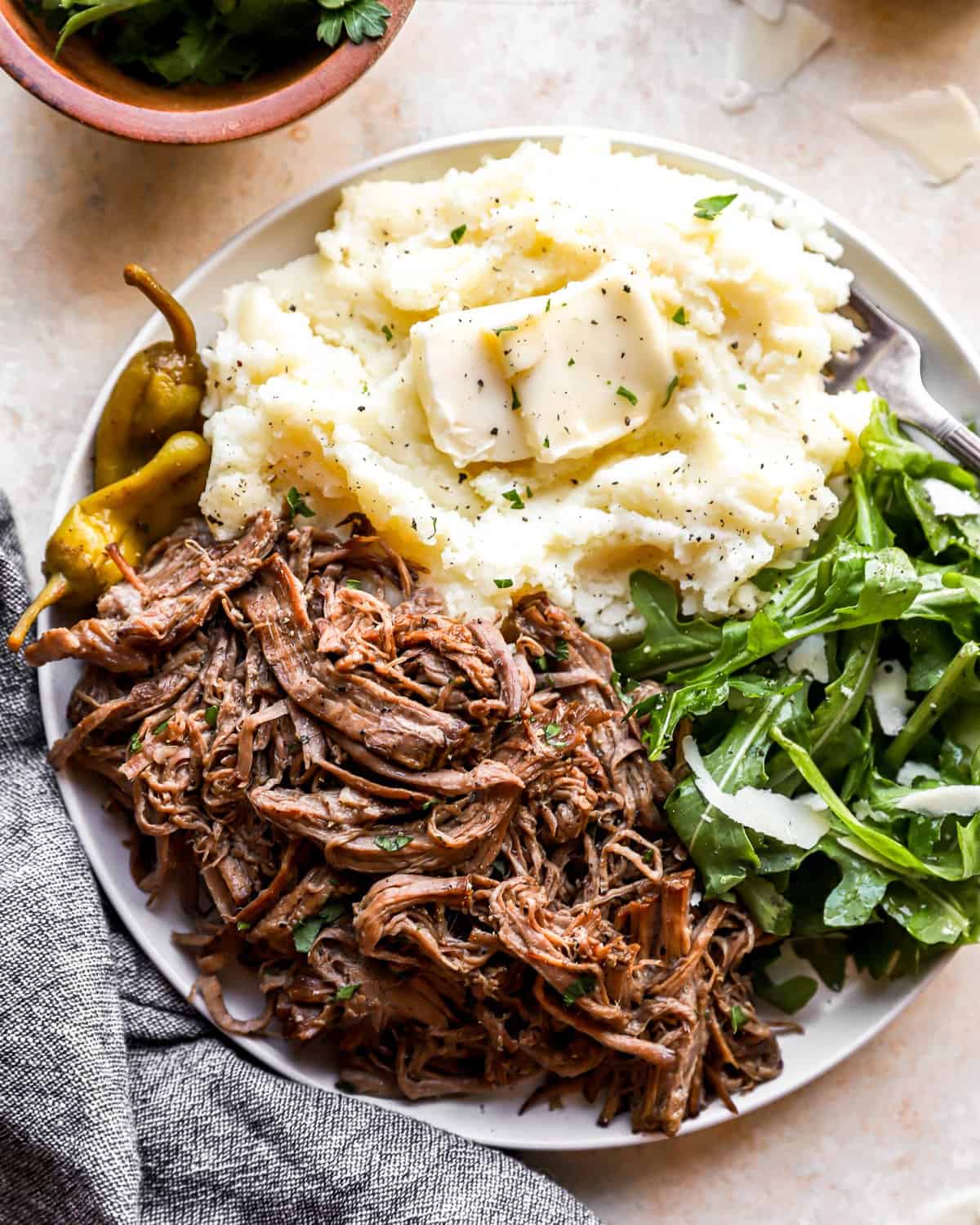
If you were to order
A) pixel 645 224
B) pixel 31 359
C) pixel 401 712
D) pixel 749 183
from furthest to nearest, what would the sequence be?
pixel 31 359, pixel 749 183, pixel 645 224, pixel 401 712

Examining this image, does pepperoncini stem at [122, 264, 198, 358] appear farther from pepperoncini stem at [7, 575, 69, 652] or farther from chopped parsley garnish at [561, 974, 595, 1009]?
chopped parsley garnish at [561, 974, 595, 1009]

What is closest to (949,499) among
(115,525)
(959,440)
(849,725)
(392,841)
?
(959,440)

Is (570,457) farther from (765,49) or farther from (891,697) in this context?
(765,49)

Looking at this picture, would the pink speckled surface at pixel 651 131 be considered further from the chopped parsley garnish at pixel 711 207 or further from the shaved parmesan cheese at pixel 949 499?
the shaved parmesan cheese at pixel 949 499

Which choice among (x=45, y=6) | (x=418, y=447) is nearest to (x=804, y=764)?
(x=418, y=447)

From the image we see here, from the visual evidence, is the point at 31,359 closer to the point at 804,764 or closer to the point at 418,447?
the point at 418,447

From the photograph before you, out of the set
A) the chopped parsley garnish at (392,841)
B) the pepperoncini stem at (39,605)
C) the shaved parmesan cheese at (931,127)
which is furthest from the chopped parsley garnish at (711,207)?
the pepperoncini stem at (39,605)

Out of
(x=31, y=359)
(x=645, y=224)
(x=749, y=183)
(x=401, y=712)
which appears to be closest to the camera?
(x=401, y=712)
